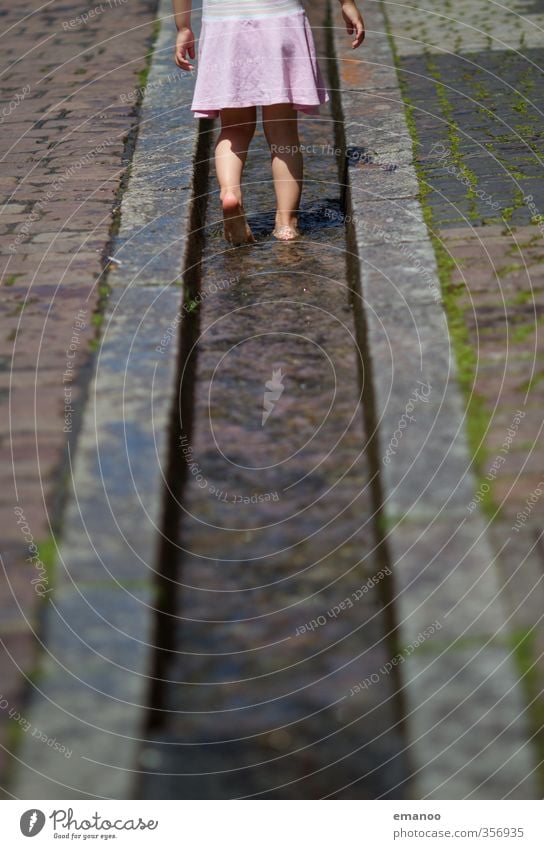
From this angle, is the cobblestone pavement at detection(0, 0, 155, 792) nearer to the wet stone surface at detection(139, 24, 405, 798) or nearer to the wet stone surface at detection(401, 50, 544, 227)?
the wet stone surface at detection(139, 24, 405, 798)

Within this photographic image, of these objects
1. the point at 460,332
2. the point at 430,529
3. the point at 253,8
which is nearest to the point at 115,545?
the point at 430,529

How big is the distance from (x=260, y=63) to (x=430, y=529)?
2.50 metres

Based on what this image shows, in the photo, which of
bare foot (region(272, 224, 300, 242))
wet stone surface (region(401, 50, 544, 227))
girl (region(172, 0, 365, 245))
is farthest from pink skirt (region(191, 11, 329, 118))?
wet stone surface (region(401, 50, 544, 227))

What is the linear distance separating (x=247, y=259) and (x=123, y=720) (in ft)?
9.51

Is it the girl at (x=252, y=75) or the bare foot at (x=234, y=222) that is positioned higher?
the girl at (x=252, y=75)

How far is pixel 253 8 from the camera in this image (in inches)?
185

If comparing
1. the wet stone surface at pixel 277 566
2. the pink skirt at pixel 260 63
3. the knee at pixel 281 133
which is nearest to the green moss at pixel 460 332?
the wet stone surface at pixel 277 566

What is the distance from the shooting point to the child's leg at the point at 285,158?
4938 mm

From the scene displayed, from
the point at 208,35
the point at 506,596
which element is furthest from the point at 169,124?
the point at 506,596

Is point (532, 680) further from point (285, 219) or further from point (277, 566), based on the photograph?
point (285, 219)

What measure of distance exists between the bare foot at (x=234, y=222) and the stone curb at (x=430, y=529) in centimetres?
46

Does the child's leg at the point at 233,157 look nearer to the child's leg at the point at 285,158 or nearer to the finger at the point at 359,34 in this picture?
the child's leg at the point at 285,158

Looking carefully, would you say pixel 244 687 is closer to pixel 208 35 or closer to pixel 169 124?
pixel 208 35

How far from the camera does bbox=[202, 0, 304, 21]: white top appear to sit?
470 cm
